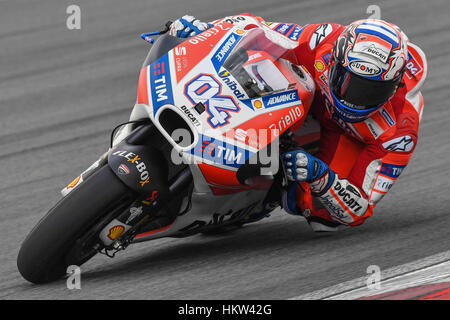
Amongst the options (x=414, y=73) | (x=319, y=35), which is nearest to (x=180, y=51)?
(x=319, y=35)

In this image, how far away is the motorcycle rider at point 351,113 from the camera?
4371mm

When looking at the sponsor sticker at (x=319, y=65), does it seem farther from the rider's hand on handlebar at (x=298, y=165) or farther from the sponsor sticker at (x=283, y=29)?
the rider's hand on handlebar at (x=298, y=165)

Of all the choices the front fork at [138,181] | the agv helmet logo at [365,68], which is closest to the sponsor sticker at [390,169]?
the agv helmet logo at [365,68]

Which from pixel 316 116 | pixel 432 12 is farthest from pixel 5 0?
pixel 316 116

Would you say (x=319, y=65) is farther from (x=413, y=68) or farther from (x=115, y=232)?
(x=115, y=232)

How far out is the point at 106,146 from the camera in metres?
7.14

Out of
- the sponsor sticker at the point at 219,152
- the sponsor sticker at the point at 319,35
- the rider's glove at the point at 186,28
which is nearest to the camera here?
the sponsor sticker at the point at 219,152

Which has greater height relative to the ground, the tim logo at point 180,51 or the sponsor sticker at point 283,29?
the sponsor sticker at point 283,29

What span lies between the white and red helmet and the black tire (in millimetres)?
1274

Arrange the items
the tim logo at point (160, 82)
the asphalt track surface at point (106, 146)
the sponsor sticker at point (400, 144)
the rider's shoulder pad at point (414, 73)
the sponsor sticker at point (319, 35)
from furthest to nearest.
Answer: the sponsor sticker at point (319, 35) → the rider's shoulder pad at point (414, 73) → the sponsor sticker at point (400, 144) → the asphalt track surface at point (106, 146) → the tim logo at point (160, 82)

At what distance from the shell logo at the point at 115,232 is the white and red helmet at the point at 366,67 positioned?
Result: 4.34 ft

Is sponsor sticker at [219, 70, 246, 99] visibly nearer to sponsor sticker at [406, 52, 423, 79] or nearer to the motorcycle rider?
the motorcycle rider

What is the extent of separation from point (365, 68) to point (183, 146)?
3.37 ft

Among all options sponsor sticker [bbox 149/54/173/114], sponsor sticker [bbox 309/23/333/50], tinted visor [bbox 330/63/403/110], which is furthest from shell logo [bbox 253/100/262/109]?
sponsor sticker [bbox 309/23/333/50]
